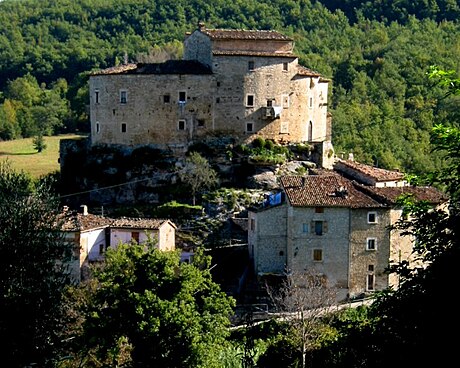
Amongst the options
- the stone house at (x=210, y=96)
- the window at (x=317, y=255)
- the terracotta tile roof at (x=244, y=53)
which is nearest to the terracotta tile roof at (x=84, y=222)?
the stone house at (x=210, y=96)

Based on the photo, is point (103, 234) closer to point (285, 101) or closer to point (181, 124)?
point (181, 124)

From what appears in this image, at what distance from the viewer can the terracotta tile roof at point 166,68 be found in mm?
51250

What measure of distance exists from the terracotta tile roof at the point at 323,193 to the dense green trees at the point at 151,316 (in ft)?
42.9

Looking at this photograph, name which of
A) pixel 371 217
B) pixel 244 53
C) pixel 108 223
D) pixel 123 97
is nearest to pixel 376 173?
pixel 371 217

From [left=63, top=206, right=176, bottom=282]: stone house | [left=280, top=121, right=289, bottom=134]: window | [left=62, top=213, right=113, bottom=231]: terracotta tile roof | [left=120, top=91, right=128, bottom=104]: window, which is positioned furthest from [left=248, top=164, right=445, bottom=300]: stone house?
[left=120, top=91, right=128, bottom=104]: window

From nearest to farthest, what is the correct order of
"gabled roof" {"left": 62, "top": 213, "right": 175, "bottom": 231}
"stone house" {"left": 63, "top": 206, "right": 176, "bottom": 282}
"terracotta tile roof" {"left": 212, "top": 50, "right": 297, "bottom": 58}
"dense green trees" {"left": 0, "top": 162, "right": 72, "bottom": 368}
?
"dense green trees" {"left": 0, "top": 162, "right": 72, "bottom": 368}
"stone house" {"left": 63, "top": 206, "right": 176, "bottom": 282}
"gabled roof" {"left": 62, "top": 213, "right": 175, "bottom": 231}
"terracotta tile roof" {"left": 212, "top": 50, "right": 297, "bottom": 58}

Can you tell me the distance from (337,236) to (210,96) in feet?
44.6

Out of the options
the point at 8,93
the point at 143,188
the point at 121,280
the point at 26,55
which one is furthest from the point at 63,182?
the point at 26,55

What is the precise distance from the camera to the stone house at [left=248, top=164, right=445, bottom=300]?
41.4m

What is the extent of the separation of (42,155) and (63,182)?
28.3 metres

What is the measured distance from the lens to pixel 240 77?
2013 inches

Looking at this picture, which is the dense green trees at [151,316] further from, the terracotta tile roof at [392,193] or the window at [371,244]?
the terracotta tile roof at [392,193]

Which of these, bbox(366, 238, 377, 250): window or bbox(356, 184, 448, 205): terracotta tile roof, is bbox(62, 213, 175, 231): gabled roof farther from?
bbox(356, 184, 448, 205): terracotta tile roof

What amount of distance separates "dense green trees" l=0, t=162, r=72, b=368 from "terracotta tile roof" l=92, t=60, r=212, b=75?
1029 inches
